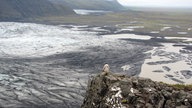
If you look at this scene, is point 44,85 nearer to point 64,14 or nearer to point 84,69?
point 84,69

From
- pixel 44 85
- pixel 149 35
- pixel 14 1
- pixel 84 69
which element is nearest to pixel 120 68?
pixel 84 69

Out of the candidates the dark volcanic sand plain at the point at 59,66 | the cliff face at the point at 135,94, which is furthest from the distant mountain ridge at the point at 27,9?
the cliff face at the point at 135,94

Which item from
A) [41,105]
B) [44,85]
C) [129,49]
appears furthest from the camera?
[129,49]

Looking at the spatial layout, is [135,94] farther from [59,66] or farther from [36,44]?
[36,44]

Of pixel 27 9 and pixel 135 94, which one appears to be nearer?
pixel 135 94

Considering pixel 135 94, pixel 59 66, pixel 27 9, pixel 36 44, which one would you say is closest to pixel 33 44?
pixel 36 44

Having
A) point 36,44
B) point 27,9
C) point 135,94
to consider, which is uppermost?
point 135,94

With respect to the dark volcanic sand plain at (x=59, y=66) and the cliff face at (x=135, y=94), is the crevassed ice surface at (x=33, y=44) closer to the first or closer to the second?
the dark volcanic sand plain at (x=59, y=66)
